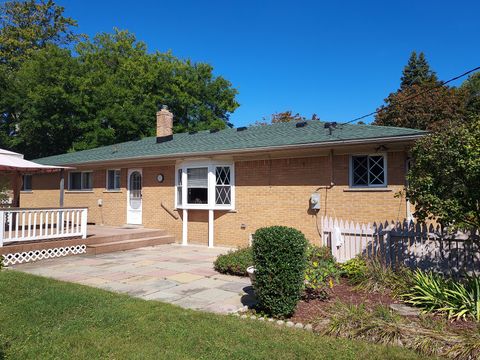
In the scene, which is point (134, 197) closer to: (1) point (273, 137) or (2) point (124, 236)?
(2) point (124, 236)


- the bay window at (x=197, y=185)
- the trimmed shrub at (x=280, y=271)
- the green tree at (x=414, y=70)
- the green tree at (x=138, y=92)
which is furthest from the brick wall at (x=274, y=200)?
the green tree at (x=414, y=70)

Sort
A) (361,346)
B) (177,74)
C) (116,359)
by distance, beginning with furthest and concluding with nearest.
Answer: (177,74) → (361,346) → (116,359)

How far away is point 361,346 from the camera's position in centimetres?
427

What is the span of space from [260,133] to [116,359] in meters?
10.7

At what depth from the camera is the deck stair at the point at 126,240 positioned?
37.3 feet

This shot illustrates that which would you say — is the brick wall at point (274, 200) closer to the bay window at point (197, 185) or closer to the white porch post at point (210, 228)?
the white porch post at point (210, 228)

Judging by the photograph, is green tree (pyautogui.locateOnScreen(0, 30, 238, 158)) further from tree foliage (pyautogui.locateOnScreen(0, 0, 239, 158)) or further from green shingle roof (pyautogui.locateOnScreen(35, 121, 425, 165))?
green shingle roof (pyautogui.locateOnScreen(35, 121, 425, 165))

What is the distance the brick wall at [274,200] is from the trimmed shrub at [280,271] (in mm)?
5079

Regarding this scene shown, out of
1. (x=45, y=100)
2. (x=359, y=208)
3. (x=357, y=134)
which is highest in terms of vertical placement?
(x=45, y=100)

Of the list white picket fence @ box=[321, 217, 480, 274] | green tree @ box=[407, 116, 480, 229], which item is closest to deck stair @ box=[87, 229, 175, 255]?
white picket fence @ box=[321, 217, 480, 274]

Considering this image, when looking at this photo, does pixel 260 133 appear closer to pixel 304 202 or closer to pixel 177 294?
pixel 304 202

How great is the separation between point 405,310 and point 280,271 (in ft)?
6.25

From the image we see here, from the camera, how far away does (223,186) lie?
12.7 m

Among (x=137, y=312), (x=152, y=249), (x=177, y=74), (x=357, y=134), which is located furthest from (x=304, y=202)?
(x=177, y=74)
